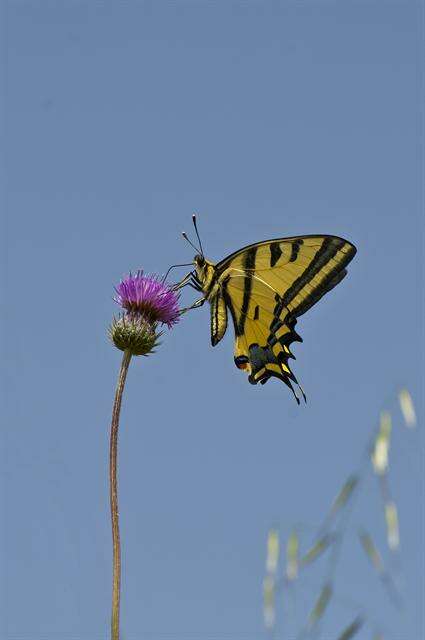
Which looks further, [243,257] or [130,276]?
[243,257]

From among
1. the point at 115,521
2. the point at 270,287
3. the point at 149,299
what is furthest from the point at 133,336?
the point at 270,287

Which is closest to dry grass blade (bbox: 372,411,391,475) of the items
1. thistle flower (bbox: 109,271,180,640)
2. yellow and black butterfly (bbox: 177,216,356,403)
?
thistle flower (bbox: 109,271,180,640)

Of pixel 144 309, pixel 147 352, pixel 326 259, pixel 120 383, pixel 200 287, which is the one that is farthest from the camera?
pixel 326 259

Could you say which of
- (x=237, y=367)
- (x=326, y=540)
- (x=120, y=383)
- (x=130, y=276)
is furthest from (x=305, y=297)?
(x=326, y=540)

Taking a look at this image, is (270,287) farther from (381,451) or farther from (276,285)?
(381,451)

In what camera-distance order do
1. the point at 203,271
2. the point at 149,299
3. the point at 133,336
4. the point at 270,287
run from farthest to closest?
the point at 270,287 → the point at 203,271 → the point at 149,299 → the point at 133,336

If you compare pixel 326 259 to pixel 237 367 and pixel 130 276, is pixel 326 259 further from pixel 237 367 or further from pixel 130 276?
pixel 130 276
